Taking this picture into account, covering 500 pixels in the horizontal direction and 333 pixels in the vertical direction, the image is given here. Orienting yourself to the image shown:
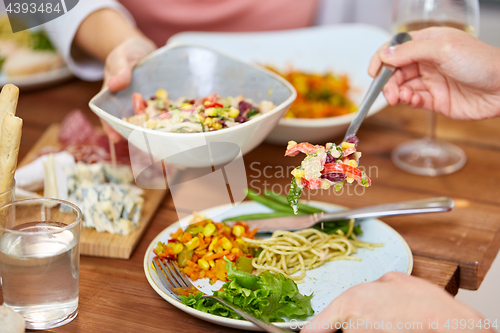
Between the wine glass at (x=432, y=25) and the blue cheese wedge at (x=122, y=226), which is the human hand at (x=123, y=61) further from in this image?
the wine glass at (x=432, y=25)

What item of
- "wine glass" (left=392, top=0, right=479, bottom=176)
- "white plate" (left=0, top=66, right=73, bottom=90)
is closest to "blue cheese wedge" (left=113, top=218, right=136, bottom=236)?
"wine glass" (left=392, top=0, right=479, bottom=176)

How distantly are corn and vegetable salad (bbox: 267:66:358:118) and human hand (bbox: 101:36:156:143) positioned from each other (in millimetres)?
607

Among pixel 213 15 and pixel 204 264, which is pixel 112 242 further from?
pixel 213 15

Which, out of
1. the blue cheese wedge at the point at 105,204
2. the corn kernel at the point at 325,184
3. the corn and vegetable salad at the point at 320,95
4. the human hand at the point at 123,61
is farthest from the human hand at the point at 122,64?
the corn kernel at the point at 325,184

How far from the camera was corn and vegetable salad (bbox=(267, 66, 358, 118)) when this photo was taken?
2.03m

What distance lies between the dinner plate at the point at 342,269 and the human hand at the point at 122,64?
457 millimetres

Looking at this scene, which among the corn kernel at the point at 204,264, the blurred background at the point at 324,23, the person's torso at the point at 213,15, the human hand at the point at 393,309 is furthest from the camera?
the person's torso at the point at 213,15

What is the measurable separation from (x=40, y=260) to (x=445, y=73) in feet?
4.10

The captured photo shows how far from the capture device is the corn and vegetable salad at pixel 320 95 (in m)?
2.03

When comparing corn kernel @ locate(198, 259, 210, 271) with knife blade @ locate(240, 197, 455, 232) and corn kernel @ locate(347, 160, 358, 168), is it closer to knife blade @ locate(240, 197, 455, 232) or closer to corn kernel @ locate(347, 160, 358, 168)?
knife blade @ locate(240, 197, 455, 232)

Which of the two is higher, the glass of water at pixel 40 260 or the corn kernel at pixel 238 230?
the glass of water at pixel 40 260

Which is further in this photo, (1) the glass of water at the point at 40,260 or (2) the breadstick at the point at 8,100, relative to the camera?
(2) the breadstick at the point at 8,100

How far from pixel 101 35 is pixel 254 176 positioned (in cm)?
92

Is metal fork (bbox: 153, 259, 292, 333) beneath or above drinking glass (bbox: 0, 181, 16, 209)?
beneath
